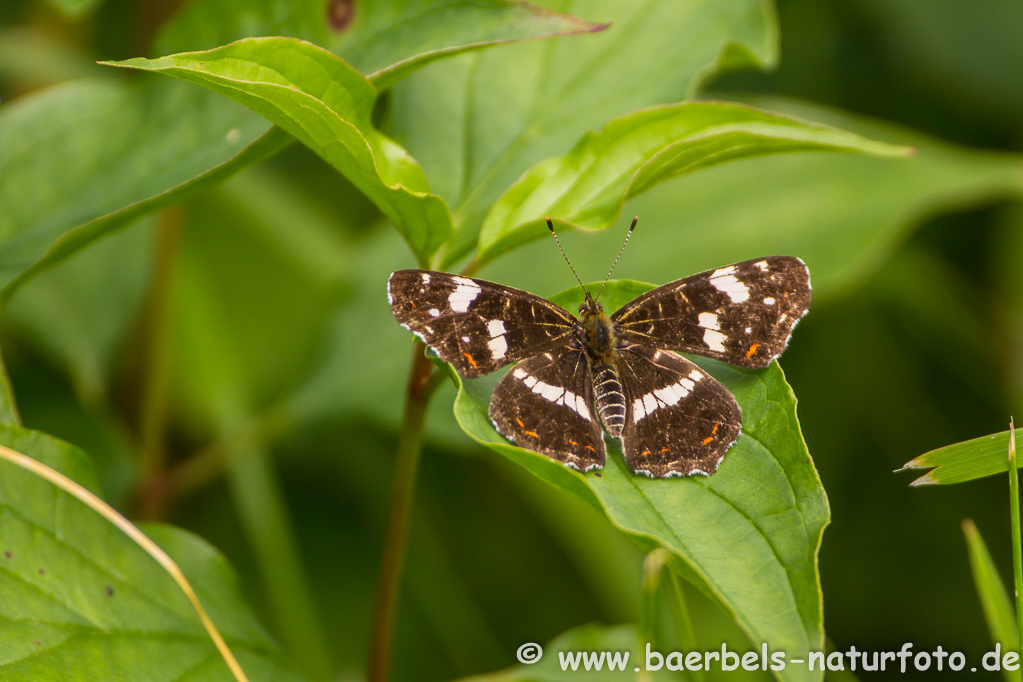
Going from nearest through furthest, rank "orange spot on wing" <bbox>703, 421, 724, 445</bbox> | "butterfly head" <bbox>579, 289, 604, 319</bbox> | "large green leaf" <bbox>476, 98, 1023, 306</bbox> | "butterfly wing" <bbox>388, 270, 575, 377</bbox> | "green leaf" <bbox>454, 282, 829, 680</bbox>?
"green leaf" <bbox>454, 282, 829, 680</bbox> → "orange spot on wing" <bbox>703, 421, 724, 445</bbox> → "butterfly wing" <bbox>388, 270, 575, 377</bbox> → "butterfly head" <bbox>579, 289, 604, 319</bbox> → "large green leaf" <bbox>476, 98, 1023, 306</bbox>

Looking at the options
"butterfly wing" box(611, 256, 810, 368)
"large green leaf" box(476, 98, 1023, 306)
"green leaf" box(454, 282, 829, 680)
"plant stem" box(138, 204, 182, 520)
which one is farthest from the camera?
"large green leaf" box(476, 98, 1023, 306)

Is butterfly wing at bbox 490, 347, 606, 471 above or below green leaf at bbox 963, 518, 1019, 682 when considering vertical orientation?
above

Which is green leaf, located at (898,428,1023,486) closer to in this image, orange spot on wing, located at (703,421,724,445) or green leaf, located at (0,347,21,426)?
orange spot on wing, located at (703,421,724,445)

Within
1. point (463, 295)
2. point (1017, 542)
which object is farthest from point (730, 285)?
Result: point (1017, 542)

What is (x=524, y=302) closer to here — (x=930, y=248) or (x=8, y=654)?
(x=8, y=654)

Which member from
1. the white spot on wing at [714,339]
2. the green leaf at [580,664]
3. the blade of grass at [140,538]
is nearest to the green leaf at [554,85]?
the white spot on wing at [714,339]

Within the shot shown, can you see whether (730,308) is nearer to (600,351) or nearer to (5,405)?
(600,351)

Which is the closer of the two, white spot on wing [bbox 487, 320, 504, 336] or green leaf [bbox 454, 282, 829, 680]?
green leaf [bbox 454, 282, 829, 680]

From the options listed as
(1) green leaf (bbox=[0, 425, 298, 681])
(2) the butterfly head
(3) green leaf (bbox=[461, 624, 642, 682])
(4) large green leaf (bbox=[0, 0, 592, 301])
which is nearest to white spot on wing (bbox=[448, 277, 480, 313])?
(2) the butterfly head
